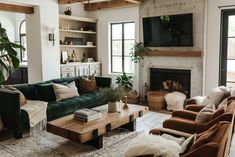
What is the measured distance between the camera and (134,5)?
6930 millimetres

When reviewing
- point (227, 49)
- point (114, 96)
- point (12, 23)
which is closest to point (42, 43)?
point (114, 96)

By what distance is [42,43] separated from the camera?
20.5 ft

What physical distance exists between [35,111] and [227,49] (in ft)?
14.3

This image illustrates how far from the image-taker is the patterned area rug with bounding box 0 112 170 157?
3.54m

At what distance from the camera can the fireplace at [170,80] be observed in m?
6.20

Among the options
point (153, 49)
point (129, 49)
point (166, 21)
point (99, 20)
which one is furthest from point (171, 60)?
point (99, 20)

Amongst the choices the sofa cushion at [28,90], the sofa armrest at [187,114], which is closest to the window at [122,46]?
the sofa cushion at [28,90]

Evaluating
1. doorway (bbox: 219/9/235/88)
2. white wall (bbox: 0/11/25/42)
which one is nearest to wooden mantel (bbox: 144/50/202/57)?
doorway (bbox: 219/9/235/88)

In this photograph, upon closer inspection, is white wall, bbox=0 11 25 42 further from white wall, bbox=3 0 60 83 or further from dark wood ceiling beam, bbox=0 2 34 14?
dark wood ceiling beam, bbox=0 2 34 14

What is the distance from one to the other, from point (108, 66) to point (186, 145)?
5.63 meters

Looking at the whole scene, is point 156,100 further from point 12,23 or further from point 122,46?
point 12,23

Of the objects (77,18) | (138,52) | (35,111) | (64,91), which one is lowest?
(35,111)

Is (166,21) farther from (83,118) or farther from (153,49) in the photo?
(83,118)

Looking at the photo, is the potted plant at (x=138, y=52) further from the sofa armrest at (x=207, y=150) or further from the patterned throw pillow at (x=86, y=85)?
the sofa armrest at (x=207, y=150)
